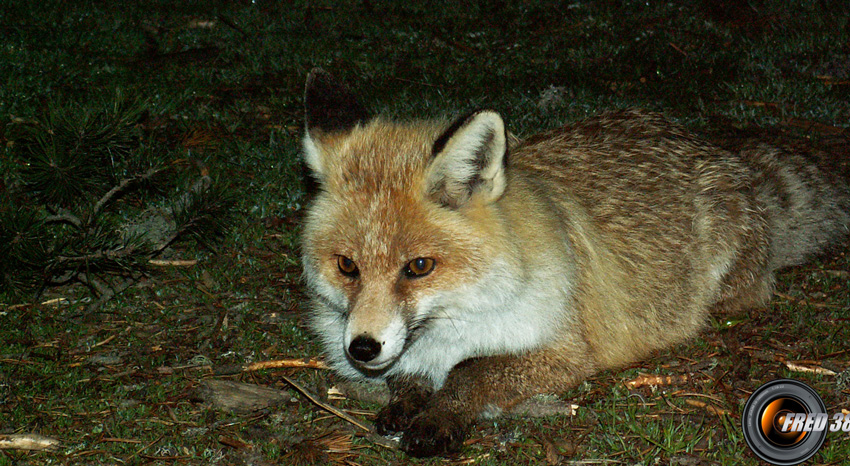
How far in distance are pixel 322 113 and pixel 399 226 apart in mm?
945

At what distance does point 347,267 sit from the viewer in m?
3.79

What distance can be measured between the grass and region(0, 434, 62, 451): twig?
0.06 meters

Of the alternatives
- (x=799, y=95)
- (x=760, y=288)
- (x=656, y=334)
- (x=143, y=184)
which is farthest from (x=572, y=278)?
(x=799, y=95)

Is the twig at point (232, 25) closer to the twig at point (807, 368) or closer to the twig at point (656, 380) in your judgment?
Answer: the twig at point (656, 380)

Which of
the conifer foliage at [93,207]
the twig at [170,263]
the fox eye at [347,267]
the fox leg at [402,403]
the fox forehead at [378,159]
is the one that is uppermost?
the fox forehead at [378,159]

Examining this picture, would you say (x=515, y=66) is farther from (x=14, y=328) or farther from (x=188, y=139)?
(x=14, y=328)

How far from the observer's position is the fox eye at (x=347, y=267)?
377 cm

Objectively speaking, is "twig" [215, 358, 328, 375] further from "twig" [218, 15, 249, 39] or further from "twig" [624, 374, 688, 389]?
"twig" [218, 15, 249, 39]

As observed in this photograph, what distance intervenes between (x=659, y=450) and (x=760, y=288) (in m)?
1.95

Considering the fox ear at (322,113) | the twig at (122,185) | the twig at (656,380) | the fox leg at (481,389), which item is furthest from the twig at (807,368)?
the twig at (122,185)

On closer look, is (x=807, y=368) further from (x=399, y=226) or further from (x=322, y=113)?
(x=322, y=113)

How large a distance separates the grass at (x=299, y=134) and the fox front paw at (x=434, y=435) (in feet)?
0.37

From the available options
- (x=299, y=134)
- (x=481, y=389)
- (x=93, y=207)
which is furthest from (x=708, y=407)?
(x=299, y=134)

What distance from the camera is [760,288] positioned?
5066 mm
